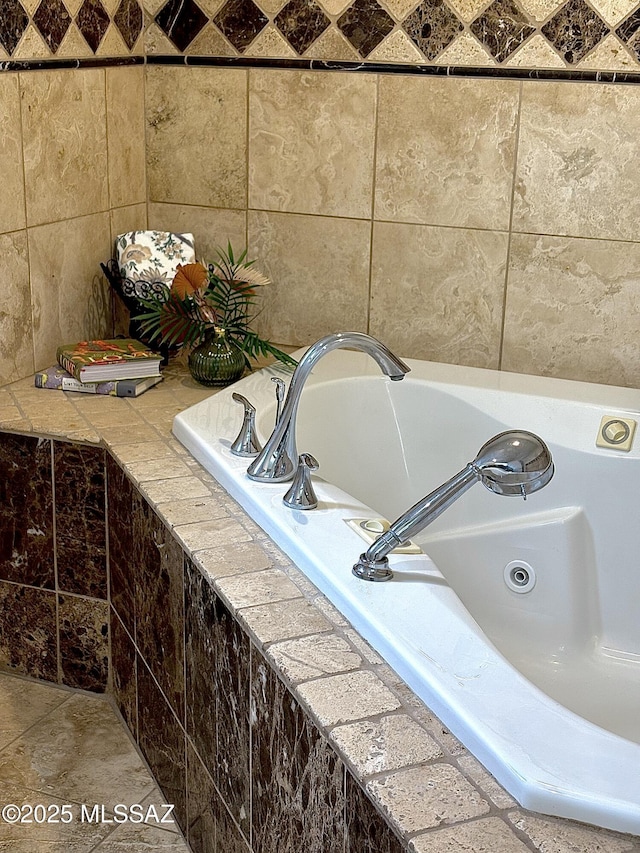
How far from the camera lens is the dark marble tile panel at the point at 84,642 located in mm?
2238

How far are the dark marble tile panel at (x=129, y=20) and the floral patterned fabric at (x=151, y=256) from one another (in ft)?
1.69

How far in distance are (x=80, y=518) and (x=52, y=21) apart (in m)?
1.19

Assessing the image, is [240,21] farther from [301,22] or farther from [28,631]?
[28,631]

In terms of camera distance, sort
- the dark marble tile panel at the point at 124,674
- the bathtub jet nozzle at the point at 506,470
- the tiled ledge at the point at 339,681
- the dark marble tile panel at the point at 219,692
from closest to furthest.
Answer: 1. the tiled ledge at the point at 339,681
2. the bathtub jet nozzle at the point at 506,470
3. the dark marble tile panel at the point at 219,692
4. the dark marble tile panel at the point at 124,674

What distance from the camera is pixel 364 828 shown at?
3.72ft

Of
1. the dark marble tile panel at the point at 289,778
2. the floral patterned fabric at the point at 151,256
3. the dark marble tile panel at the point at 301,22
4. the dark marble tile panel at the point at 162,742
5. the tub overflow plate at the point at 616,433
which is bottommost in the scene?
the dark marble tile panel at the point at 162,742

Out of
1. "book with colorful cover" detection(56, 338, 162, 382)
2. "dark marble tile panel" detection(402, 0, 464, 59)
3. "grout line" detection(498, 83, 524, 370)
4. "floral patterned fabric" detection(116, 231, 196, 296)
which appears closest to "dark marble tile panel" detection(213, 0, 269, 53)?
"dark marble tile panel" detection(402, 0, 464, 59)

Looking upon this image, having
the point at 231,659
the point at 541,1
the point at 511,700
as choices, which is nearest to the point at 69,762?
the point at 231,659

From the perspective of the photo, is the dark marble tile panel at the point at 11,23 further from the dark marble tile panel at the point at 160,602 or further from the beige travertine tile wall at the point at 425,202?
the dark marble tile panel at the point at 160,602

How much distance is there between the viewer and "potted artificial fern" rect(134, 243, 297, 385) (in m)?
2.48

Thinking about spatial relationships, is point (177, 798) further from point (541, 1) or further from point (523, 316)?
point (541, 1)

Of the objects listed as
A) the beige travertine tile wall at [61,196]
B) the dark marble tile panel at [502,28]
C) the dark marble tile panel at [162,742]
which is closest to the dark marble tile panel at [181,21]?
the beige travertine tile wall at [61,196]

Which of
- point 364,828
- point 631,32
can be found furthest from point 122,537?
point 631,32

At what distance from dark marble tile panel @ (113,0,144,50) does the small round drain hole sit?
1696mm
